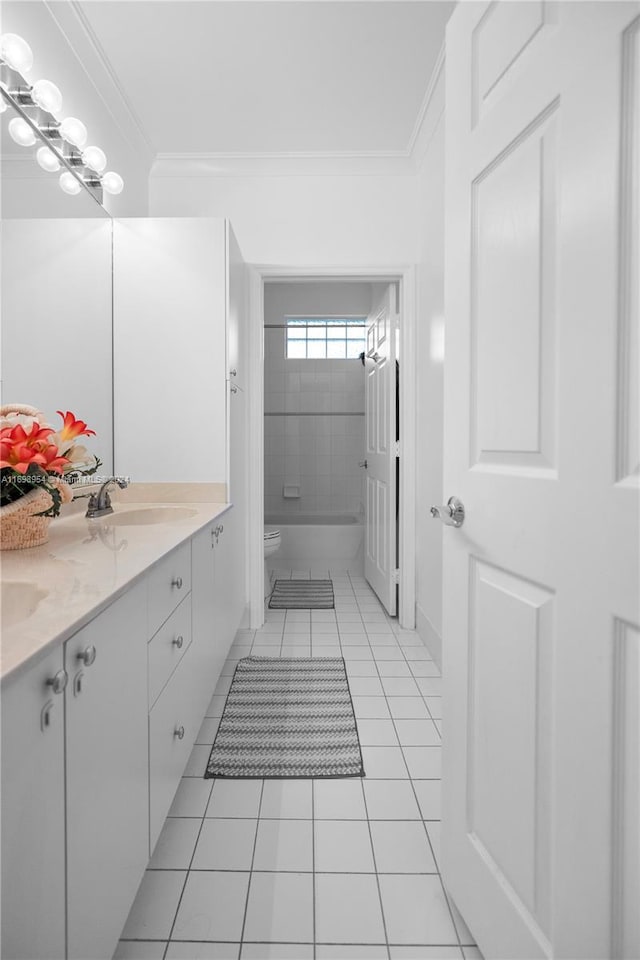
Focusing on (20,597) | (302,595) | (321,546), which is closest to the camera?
(20,597)

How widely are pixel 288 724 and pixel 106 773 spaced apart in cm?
121

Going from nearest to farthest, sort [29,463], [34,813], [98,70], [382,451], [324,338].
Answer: [34,813], [29,463], [98,70], [382,451], [324,338]

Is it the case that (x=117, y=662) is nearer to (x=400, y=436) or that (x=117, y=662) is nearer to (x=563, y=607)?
(x=563, y=607)

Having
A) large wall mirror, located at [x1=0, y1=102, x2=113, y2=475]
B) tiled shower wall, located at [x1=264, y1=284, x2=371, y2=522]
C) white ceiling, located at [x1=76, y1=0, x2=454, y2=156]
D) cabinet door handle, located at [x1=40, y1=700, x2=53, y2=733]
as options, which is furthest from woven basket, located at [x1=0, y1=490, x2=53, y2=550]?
tiled shower wall, located at [x1=264, y1=284, x2=371, y2=522]

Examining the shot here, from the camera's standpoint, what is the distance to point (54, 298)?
1.95m

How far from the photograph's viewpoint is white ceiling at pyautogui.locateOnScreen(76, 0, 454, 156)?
1959 millimetres

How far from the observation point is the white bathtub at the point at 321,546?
457 cm

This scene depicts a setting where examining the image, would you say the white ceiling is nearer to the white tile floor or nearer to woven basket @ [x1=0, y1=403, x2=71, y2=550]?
woven basket @ [x1=0, y1=403, x2=71, y2=550]

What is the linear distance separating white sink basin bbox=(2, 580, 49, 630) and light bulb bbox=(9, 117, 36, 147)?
4.78 feet

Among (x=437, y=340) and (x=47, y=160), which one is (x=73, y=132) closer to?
(x=47, y=160)

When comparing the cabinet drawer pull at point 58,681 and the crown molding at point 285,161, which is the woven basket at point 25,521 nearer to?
the cabinet drawer pull at point 58,681

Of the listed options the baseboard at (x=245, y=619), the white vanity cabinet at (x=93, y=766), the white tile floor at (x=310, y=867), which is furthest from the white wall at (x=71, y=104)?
the baseboard at (x=245, y=619)

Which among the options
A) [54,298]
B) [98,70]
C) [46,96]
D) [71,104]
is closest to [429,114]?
[98,70]

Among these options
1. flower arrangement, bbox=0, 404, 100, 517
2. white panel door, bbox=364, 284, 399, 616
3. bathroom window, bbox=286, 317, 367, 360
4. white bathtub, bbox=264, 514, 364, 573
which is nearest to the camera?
flower arrangement, bbox=0, 404, 100, 517
